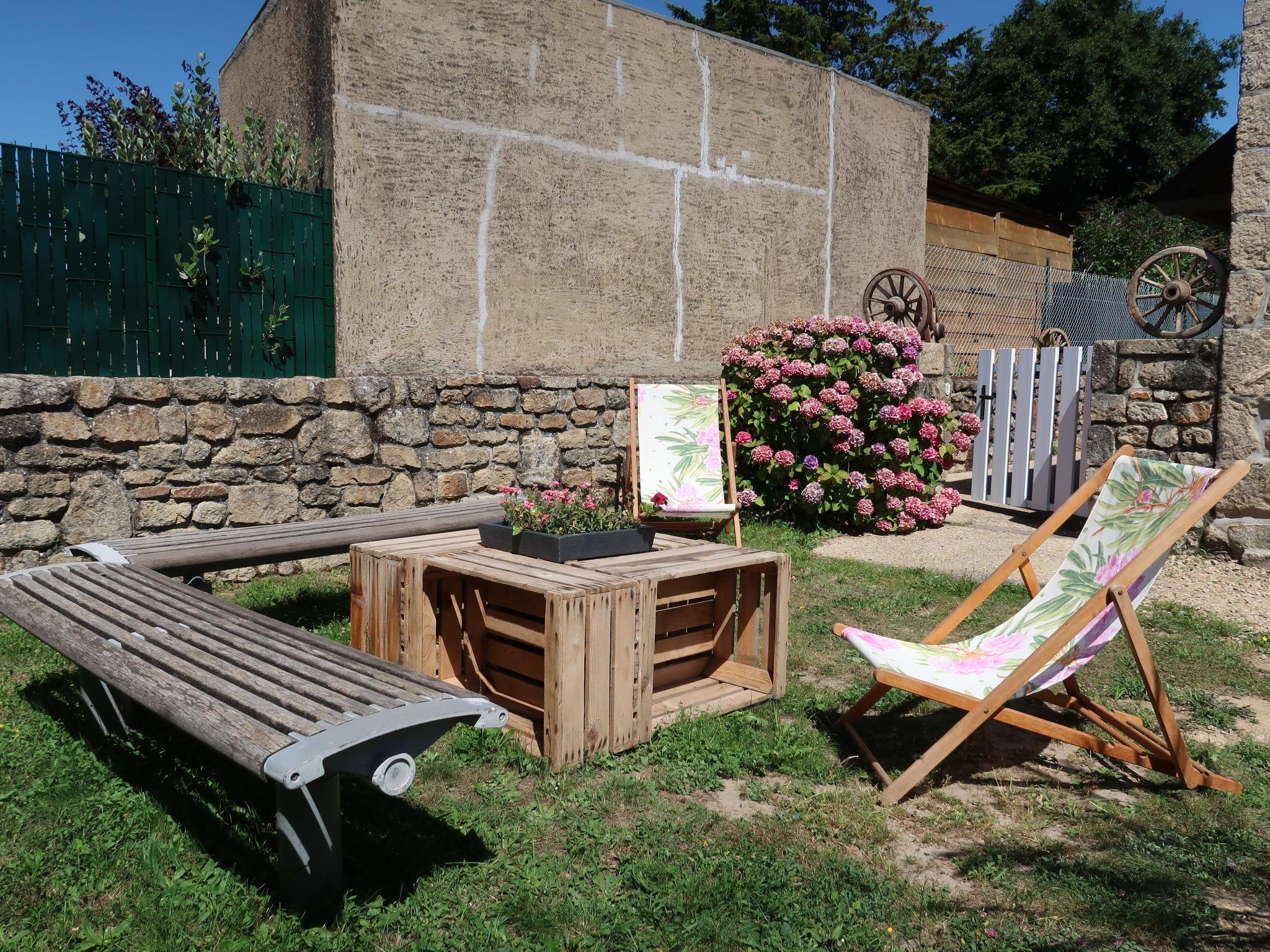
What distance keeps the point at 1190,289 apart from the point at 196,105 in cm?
647

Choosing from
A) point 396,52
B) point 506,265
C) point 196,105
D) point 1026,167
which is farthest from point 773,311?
point 1026,167

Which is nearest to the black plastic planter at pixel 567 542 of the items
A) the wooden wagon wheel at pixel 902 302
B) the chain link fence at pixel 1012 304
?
the wooden wagon wheel at pixel 902 302

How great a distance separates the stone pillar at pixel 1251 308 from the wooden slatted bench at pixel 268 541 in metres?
4.16

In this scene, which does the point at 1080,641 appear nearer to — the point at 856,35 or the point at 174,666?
the point at 174,666

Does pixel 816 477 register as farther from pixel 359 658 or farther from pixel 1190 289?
pixel 359 658

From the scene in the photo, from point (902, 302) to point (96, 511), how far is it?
20.2ft

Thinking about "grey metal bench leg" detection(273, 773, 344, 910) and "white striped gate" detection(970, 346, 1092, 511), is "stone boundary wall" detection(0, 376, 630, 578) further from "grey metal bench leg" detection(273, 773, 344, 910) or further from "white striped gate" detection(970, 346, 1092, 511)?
"white striped gate" detection(970, 346, 1092, 511)

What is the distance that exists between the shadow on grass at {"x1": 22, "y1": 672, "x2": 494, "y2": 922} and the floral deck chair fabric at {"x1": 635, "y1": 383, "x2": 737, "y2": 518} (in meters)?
3.36

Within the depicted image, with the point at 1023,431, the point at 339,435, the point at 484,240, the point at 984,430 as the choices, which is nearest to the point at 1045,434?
the point at 1023,431

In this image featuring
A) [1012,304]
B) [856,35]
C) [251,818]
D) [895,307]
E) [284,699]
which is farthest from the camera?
[856,35]

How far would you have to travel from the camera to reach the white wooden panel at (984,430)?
7.43 m

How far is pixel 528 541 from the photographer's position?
3.21m

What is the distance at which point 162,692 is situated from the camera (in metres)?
1.97

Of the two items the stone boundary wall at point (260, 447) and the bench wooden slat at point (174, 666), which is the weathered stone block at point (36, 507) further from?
the bench wooden slat at point (174, 666)
